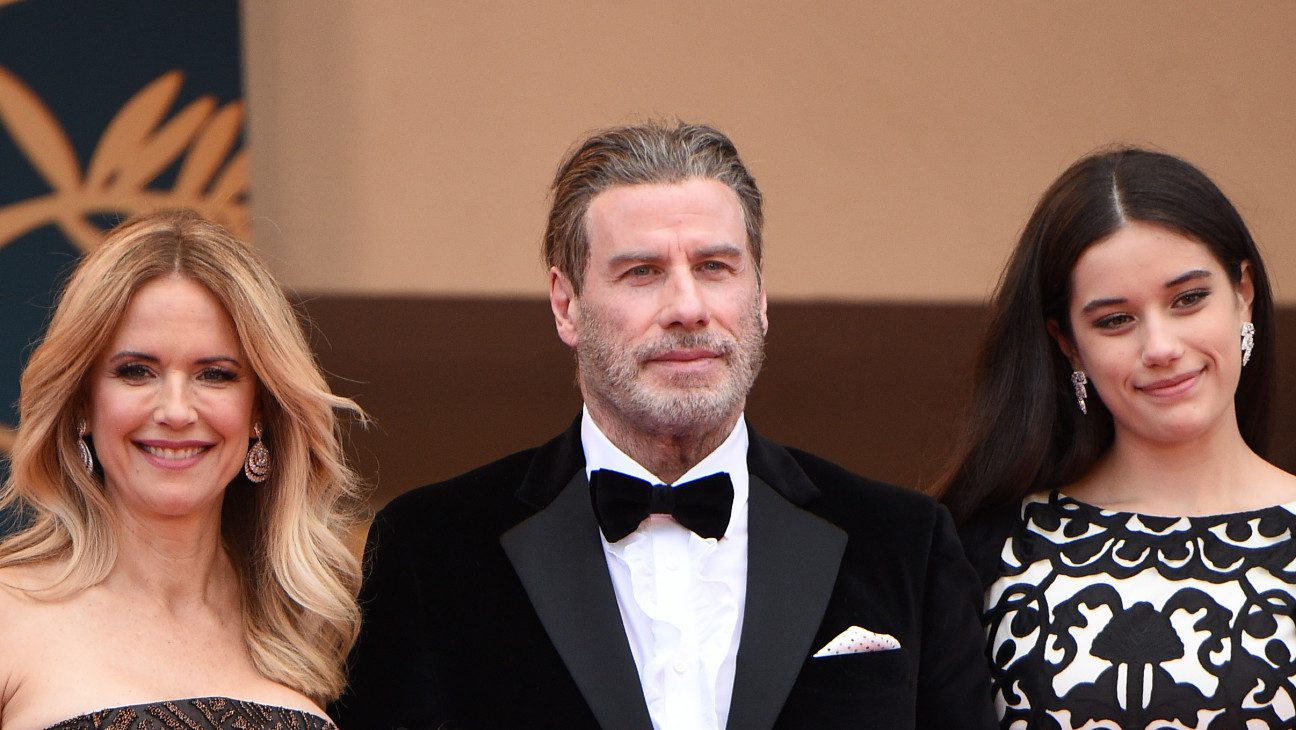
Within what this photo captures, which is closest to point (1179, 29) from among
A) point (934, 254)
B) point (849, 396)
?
point (934, 254)

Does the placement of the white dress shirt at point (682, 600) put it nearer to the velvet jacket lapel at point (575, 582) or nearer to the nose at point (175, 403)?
the velvet jacket lapel at point (575, 582)

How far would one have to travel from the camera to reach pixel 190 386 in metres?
2.74

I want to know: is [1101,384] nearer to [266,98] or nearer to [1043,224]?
[1043,224]

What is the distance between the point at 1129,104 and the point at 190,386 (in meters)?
2.83

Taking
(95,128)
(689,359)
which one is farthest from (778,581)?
(95,128)

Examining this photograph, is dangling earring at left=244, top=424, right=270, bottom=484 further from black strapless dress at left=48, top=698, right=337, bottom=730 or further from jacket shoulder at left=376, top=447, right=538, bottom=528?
black strapless dress at left=48, top=698, right=337, bottom=730

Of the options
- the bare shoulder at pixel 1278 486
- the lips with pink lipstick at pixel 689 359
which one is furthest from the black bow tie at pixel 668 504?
the bare shoulder at pixel 1278 486

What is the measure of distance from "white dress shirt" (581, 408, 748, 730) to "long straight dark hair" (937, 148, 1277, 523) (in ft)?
1.82

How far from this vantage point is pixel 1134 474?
3.05 m

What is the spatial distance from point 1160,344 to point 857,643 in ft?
2.35

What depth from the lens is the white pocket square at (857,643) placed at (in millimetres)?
2680

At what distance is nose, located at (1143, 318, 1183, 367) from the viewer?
9.31 ft

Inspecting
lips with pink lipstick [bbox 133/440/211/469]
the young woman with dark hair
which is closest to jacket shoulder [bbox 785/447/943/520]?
the young woman with dark hair

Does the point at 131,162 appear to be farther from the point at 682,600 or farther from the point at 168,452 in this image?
the point at 682,600
